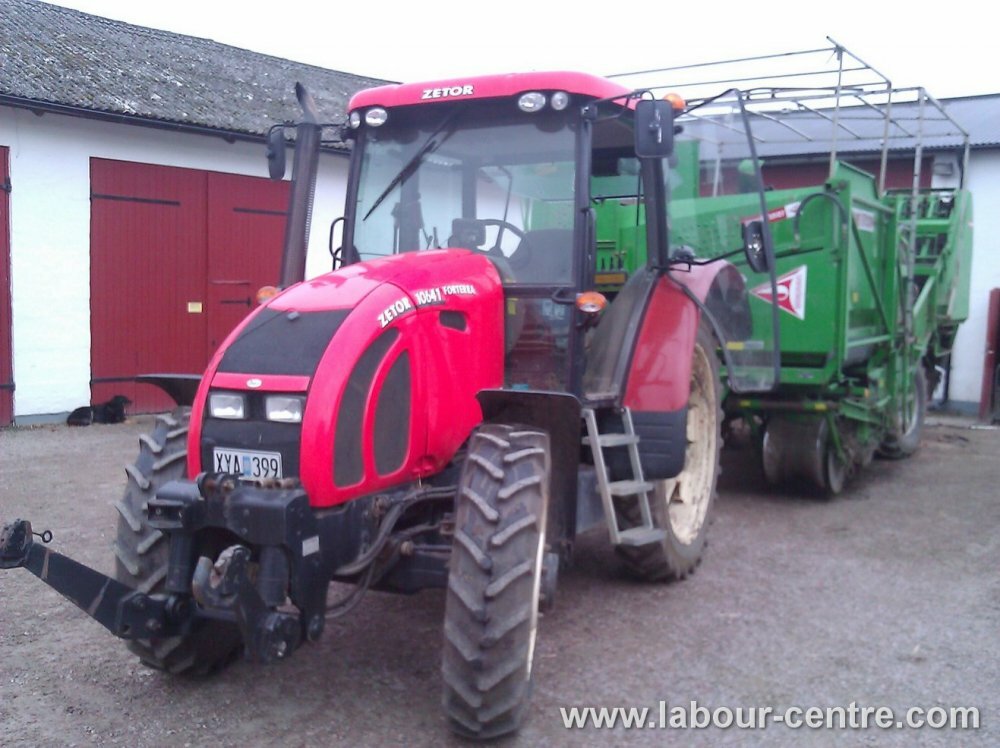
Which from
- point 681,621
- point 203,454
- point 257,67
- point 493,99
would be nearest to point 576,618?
point 681,621

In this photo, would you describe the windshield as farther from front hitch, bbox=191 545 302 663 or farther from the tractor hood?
front hitch, bbox=191 545 302 663

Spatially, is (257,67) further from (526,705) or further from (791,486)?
(526,705)

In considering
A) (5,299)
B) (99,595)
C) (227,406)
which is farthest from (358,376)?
(5,299)

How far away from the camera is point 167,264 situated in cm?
1145

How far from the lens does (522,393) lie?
12.6 feet

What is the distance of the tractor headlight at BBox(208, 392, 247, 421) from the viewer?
3684 mm

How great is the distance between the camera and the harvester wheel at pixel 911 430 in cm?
894

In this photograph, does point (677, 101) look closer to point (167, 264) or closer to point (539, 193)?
point (539, 193)

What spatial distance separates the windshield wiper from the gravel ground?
80.0 inches

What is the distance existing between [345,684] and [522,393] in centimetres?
141

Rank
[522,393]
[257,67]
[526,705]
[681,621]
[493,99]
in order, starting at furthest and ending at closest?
[257,67], [681,621], [493,99], [522,393], [526,705]

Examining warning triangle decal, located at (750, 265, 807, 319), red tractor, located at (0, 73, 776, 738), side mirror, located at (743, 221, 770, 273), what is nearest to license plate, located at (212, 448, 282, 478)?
red tractor, located at (0, 73, 776, 738)

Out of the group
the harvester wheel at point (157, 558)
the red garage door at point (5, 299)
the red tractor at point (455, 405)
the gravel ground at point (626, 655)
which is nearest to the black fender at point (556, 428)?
the red tractor at point (455, 405)

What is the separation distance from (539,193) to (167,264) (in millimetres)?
7850
